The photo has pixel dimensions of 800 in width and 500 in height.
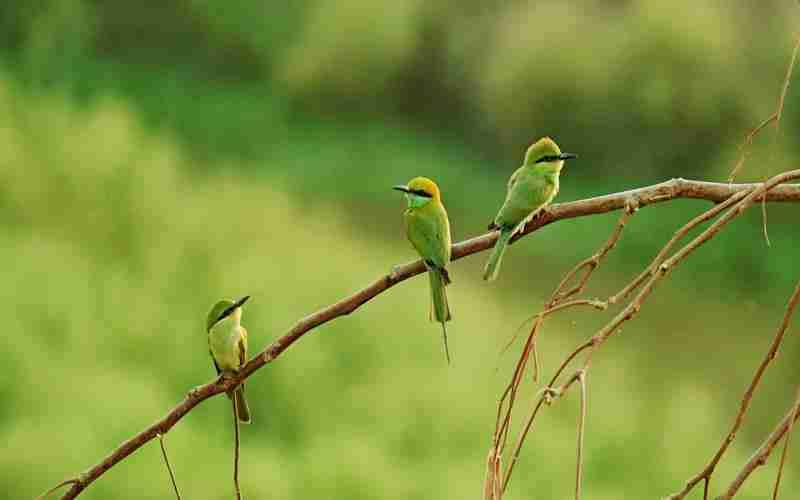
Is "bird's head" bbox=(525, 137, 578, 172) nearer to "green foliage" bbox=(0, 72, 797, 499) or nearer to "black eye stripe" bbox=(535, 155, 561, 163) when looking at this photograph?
"black eye stripe" bbox=(535, 155, 561, 163)

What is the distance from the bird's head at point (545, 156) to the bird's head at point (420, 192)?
0.08 m

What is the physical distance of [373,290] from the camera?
0.56 metres

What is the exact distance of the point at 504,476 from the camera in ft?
1.63

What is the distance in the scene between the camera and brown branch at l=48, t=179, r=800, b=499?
563 mm

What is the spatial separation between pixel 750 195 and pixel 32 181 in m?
2.14

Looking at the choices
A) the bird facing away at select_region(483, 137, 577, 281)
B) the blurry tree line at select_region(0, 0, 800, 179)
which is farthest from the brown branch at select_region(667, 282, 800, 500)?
the blurry tree line at select_region(0, 0, 800, 179)

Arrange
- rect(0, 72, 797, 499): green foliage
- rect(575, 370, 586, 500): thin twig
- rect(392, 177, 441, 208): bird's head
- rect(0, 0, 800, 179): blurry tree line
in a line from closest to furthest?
Answer: rect(575, 370, 586, 500): thin twig → rect(392, 177, 441, 208): bird's head → rect(0, 72, 797, 499): green foliage → rect(0, 0, 800, 179): blurry tree line

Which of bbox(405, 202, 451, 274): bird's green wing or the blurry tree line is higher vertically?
the blurry tree line

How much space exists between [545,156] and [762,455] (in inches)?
14.9

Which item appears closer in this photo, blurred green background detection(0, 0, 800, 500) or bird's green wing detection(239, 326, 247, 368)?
bird's green wing detection(239, 326, 247, 368)

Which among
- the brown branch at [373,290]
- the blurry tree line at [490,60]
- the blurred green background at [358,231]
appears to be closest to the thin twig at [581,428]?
the brown branch at [373,290]

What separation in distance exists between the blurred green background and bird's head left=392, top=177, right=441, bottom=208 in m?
1.33

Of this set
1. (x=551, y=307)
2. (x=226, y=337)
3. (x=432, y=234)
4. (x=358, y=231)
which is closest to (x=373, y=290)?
(x=551, y=307)

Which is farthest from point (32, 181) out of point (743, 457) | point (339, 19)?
point (743, 457)
